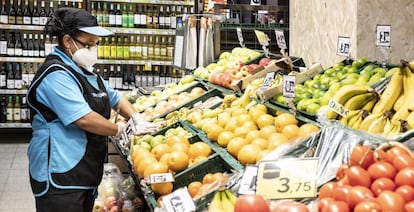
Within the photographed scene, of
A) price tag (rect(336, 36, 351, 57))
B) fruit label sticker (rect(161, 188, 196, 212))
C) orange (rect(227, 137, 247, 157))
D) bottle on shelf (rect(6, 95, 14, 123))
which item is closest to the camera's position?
fruit label sticker (rect(161, 188, 196, 212))

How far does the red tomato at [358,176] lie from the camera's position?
5.93ft

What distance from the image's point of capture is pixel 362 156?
193cm

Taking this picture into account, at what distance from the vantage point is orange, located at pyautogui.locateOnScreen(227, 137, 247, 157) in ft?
9.59

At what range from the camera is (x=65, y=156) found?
3199mm

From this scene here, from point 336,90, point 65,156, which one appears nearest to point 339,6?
point 336,90

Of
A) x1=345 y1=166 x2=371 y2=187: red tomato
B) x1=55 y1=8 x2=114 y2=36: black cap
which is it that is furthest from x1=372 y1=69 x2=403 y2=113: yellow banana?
x1=55 y1=8 x2=114 y2=36: black cap

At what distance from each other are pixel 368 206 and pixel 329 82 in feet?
6.43

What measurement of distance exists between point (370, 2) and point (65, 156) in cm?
244

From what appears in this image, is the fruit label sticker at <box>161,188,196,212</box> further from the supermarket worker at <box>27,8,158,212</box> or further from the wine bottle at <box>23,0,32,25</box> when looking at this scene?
the wine bottle at <box>23,0,32,25</box>

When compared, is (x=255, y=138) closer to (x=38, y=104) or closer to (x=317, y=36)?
(x=38, y=104)

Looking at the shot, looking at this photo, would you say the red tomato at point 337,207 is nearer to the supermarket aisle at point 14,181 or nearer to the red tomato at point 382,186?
the red tomato at point 382,186

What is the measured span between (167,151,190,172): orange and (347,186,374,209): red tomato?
144 centimetres

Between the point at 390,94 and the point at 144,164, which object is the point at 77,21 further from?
the point at 390,94

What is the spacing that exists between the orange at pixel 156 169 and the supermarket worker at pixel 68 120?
15.2 inches
